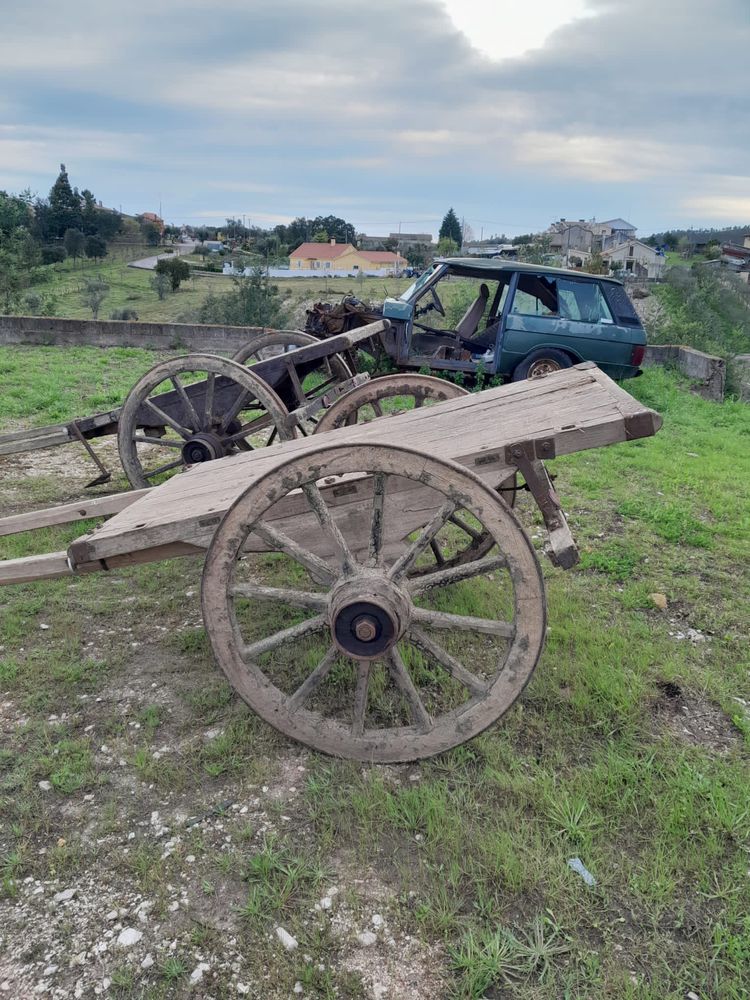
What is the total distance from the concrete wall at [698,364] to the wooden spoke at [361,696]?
9.33 m

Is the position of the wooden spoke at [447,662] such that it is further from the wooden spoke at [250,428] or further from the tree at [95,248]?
the tree at [95,248]

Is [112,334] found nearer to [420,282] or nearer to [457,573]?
[420,282]

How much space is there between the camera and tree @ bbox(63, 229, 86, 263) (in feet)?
193

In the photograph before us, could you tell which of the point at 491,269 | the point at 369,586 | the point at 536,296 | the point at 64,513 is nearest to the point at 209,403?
the point at 64,513

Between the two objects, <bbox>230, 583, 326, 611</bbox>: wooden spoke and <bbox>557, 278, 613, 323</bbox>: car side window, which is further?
<bbox>557, 278, 613, 323</bbox>: car side window

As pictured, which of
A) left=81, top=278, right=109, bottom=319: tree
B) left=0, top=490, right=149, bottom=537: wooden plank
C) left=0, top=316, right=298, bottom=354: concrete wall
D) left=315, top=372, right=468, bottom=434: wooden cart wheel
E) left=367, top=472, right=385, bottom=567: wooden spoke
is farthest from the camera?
left=81, top=278, right=109, bottom=319: tree

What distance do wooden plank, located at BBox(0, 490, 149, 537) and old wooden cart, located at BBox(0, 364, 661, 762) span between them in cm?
2

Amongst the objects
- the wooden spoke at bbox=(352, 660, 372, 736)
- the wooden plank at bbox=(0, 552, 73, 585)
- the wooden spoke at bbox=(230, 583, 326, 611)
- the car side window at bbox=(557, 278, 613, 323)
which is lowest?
the wooden spoke at bbox=(352, 660, 372, 736)

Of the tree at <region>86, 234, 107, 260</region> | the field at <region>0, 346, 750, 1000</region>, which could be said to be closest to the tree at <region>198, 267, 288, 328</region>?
the field at <region>0, 346, 750, 1000</region>

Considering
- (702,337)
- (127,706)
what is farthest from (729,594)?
(702,337)

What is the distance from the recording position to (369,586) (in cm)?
250

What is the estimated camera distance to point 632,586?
4.34 metres

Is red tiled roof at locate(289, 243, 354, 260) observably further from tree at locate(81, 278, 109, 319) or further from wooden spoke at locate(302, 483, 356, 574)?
wooden spoke at locate(302, 483, 356, 574)

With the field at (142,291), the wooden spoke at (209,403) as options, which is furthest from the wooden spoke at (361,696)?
the field at (142,291)
